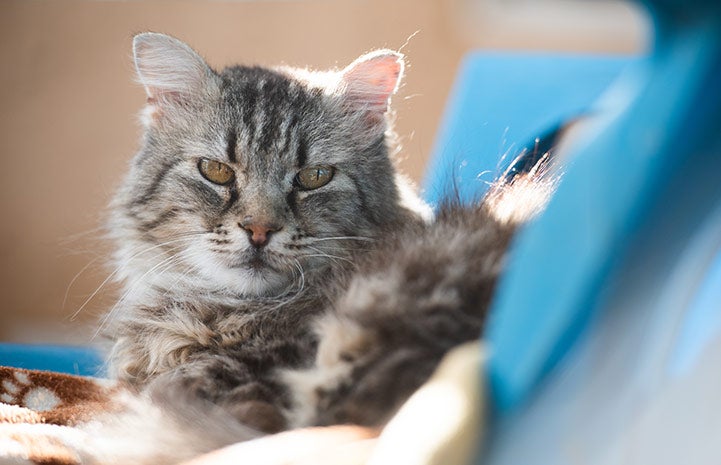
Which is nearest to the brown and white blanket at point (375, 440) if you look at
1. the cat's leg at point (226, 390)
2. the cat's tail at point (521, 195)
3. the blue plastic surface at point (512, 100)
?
the cat's leg at point (226, 390)

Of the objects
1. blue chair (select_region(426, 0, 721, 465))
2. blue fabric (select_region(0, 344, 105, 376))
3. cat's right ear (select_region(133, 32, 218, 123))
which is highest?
cat's right ear (select_region(133, 32, 218, 123))

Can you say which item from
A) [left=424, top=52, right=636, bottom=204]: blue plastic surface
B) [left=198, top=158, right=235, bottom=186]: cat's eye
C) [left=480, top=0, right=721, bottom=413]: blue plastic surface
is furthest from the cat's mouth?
[left=480, top=0, right=721, bottom=413]: blue plastic surface

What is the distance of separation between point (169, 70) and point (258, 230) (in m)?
0.47

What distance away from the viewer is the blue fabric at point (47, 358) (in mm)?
2027

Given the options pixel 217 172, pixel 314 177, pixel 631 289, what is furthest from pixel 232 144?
pixel 631 289

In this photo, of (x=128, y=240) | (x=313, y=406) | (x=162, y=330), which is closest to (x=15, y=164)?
(x=128, y=240)

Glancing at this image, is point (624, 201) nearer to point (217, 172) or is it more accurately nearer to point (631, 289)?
point (631, 289)

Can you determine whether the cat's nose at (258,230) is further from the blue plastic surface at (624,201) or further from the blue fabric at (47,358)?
the blue fabric at (47,358)

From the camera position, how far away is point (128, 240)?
152 cm

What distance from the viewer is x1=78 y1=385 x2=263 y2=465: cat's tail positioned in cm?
96

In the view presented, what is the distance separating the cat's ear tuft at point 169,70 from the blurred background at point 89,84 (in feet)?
5.05

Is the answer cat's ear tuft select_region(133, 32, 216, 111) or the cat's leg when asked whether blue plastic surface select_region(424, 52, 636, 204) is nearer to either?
cat's ear tuft select_region(133, 32, 216, 111)

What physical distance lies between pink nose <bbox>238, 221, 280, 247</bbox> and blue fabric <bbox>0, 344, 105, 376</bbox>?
0.94 metres

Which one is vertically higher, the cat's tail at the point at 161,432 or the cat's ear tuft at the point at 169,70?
the cat's ear tuft at the point at 169,70
